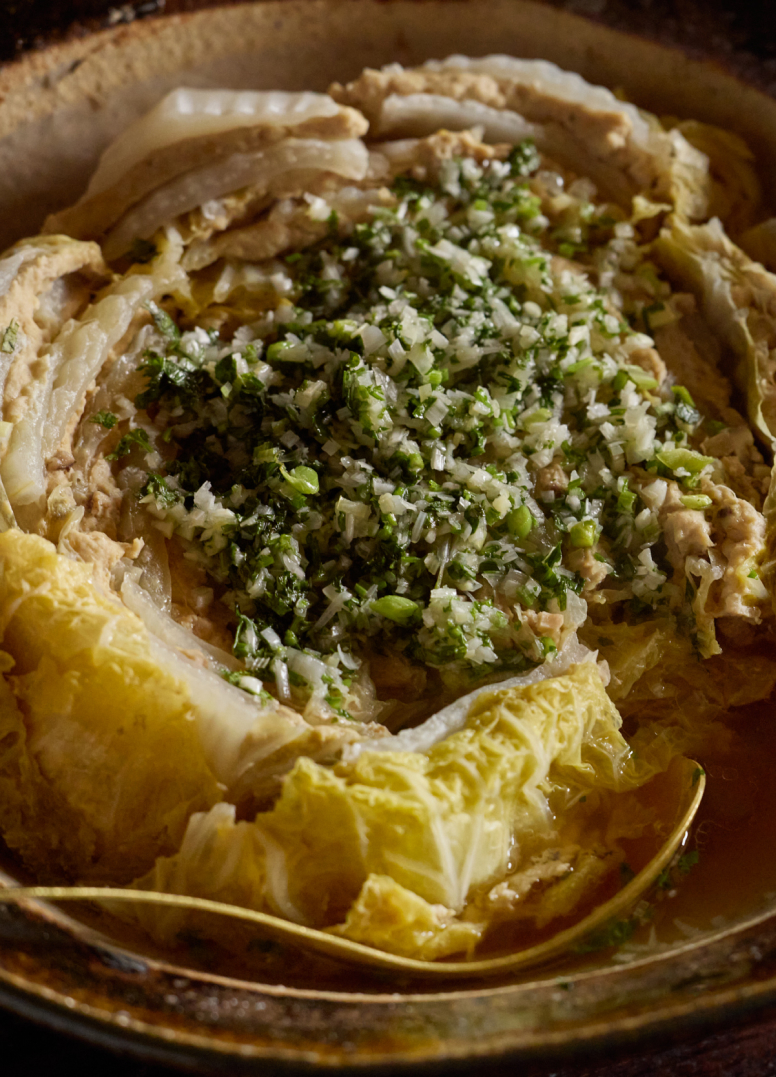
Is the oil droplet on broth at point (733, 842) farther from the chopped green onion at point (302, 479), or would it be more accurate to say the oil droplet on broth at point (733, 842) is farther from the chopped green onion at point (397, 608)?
the chopped green onion at point (302, 479)

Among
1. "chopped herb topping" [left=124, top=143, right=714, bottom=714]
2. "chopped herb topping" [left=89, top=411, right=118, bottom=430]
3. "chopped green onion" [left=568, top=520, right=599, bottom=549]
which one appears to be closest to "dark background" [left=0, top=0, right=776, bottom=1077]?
"chopped herb topping" [left=124, top=143, right=714, bottom=714]

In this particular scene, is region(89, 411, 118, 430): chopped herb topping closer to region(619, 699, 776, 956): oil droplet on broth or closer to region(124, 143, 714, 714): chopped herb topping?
region(124, 143, 714, 714): chopped herb topping

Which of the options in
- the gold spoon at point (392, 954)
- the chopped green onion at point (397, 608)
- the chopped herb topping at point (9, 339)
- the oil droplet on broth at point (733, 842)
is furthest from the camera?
the chopped herb topping at point (9, 339)

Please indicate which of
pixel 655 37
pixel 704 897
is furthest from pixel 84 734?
pixel 655 37

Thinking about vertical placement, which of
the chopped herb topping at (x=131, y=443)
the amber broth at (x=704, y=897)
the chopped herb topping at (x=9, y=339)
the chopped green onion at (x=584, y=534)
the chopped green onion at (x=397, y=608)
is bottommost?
the amber broth at (x=704, y=897)

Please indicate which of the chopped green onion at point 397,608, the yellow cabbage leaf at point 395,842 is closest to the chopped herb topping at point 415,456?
the chopped green onion at point 397,608

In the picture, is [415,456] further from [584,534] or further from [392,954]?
[392,954]

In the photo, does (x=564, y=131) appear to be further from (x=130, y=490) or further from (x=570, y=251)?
(x=130, y=490)
